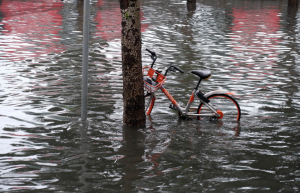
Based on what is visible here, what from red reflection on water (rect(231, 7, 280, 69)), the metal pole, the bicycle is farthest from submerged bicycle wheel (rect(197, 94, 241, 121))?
red reflection on water (rect(231, 7, 280, 69))

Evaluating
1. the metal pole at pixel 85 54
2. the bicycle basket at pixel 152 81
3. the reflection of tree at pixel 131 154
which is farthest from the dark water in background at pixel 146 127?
the bicycle basket at pixel 152 81

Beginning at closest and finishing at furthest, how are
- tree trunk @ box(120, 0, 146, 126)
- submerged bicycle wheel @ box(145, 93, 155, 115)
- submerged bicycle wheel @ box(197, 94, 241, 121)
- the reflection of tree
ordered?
the reflection of tree
tree trunk @ box(120, 0, 146, 126)
submerged bicycle wheel @ box(197, 94, 241, 121)
submerged bicycle wheel @ box(145, 93, 155, 115)

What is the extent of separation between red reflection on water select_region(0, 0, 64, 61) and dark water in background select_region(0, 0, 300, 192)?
0.11 meters

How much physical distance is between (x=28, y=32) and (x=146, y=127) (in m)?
12.3

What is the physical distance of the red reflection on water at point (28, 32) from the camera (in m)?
13.5

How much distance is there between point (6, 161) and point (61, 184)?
1.10 m

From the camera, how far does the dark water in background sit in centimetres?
497

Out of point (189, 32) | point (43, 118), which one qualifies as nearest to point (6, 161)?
point (43, 118)

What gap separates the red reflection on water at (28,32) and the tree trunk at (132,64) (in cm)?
662

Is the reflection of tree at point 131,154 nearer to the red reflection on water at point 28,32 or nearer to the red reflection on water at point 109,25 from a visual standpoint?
the red reflection on water at point 28,32

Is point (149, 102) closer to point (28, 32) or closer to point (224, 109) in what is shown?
point (224, 109)

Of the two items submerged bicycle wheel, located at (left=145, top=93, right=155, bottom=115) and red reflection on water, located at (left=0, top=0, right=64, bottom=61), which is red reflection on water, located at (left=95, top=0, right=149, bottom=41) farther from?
submerged bicycle wheel, located at (left=145, top=93, right=155, bottom=115)

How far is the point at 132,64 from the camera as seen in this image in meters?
6.65

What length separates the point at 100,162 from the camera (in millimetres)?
5457
